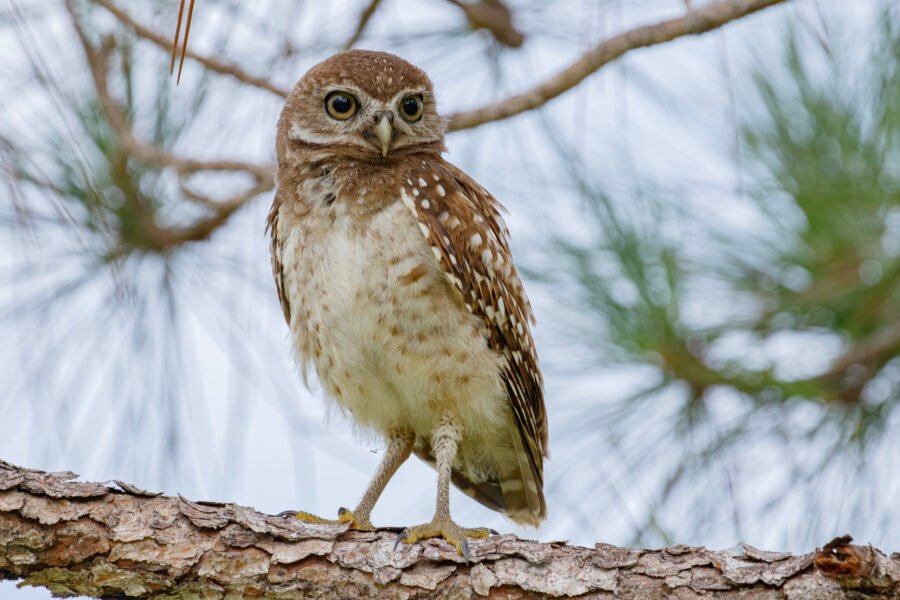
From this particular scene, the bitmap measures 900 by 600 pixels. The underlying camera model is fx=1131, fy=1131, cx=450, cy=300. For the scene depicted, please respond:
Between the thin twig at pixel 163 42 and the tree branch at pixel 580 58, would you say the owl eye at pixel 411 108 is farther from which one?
the thin twig at pixel 163 42

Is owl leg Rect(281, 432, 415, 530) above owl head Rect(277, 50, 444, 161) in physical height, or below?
below

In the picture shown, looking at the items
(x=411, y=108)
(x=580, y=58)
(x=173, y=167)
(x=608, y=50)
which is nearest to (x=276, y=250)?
(x=173, y=167)

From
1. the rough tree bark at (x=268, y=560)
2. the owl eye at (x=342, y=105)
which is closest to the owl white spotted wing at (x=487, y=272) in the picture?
the owl eye at (x=342, y=105)

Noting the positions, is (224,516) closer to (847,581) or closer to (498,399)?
(498,399)

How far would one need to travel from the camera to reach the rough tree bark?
9.71ft

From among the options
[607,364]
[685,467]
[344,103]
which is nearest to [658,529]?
[685,467]

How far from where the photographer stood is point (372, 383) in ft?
12.7

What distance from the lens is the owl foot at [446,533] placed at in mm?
3233

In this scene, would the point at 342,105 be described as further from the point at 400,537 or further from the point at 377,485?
the point at 400,537

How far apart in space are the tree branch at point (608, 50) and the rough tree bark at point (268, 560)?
1470mm

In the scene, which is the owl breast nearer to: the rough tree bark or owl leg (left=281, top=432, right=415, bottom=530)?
owl leg (left=281, top=432, right=415, bottom=530)

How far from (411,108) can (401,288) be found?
86 cm

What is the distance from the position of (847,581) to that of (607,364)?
1.81 metres

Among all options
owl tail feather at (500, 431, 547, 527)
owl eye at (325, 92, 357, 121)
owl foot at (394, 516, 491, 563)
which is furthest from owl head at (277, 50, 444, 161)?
owl foot at (394, 516, 491, 563)
